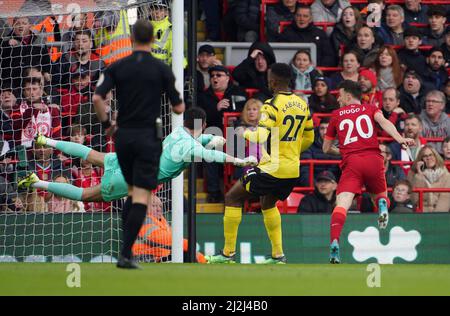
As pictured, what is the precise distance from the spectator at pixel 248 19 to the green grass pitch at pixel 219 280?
298 inches

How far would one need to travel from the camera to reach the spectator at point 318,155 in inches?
646

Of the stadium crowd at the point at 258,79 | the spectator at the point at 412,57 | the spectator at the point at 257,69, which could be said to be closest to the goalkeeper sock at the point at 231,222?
the stadium crowd at the point at 258,79

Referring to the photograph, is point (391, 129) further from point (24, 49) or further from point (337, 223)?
point (24, 49)

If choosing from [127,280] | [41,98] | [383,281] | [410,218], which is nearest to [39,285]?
[127,280]

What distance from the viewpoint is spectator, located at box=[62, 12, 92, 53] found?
14359 mm

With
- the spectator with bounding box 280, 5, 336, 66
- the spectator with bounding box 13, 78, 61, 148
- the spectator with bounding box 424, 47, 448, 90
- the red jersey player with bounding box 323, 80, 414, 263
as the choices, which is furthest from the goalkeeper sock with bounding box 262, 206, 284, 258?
the spectator with bounding box 424, 47, 448, 90

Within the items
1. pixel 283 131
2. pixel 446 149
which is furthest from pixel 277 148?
pixel 446 149

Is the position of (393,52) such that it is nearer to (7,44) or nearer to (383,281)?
(7,44)

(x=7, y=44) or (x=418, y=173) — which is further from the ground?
(x=7, y=44)

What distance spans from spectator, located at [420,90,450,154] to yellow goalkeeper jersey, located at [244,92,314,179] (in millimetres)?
5005

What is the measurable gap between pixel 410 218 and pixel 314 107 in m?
2.24

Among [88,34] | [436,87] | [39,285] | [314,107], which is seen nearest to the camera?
[39,285]

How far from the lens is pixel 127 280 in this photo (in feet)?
33.6

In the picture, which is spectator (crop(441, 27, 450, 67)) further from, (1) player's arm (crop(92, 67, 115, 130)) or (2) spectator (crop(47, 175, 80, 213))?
(1) player's arm (crop(92, 67, 115, 130))
